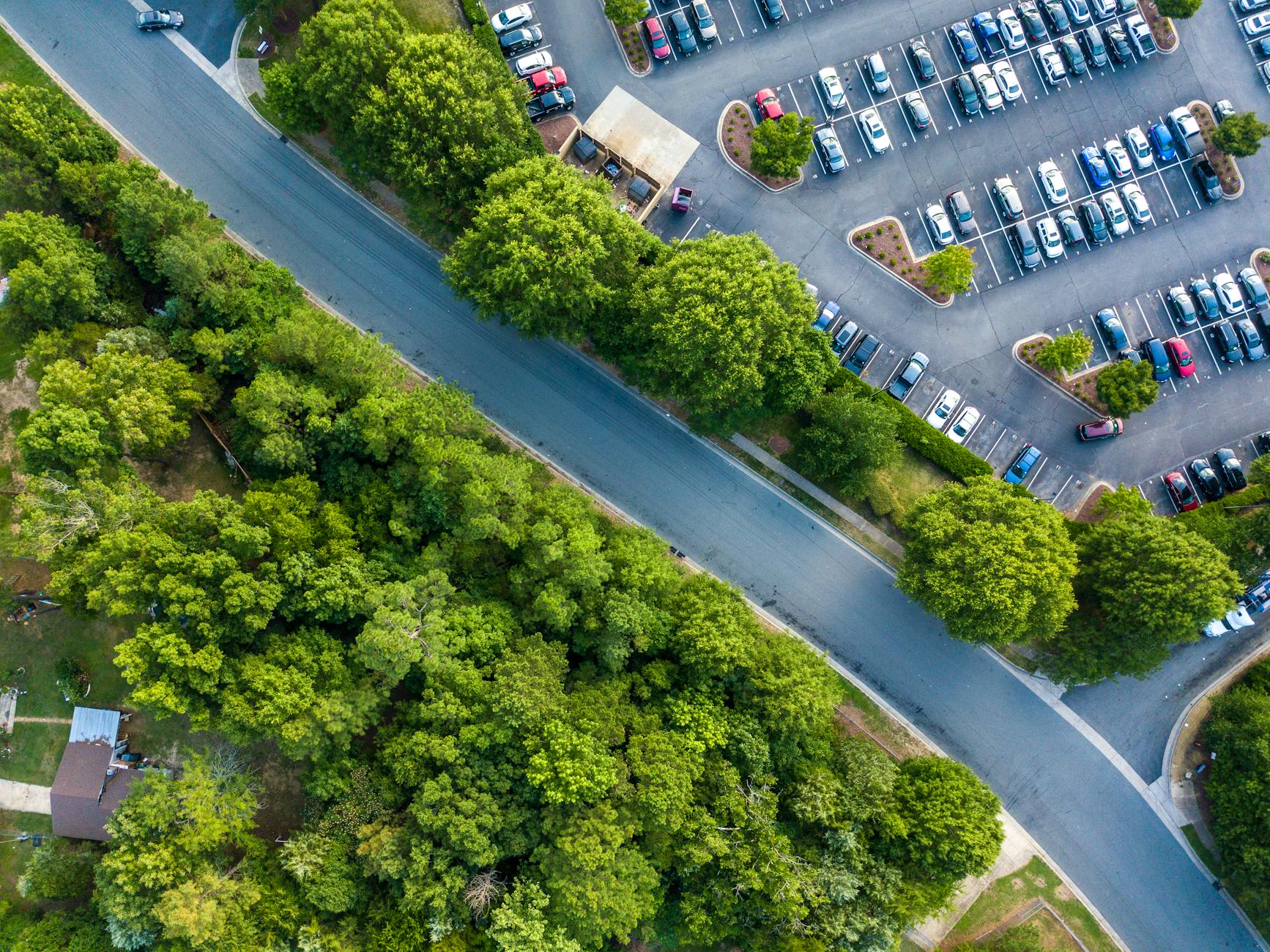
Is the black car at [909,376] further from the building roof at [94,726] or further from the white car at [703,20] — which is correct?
the building roof at [94,726]

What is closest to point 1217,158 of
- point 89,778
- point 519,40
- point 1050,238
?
point 1050,238

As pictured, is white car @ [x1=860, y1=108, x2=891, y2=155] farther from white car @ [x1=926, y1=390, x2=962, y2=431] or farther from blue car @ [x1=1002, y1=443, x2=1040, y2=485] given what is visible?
blue car @ [x1=1002, y1=443, x2=1040, y2=485]

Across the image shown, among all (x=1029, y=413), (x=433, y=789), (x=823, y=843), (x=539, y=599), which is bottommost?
(x=433, y=789)

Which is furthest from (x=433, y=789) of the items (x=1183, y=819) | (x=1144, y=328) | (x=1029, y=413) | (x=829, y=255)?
(x=1144, y=328)

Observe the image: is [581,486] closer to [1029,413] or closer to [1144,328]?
[1029,413]

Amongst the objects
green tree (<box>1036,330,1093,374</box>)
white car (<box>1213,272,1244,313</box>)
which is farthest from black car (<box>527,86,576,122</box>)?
white car (<box>1213,272,1244,313</box>)

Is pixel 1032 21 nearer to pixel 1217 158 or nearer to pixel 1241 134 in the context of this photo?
pixel 1241 134
